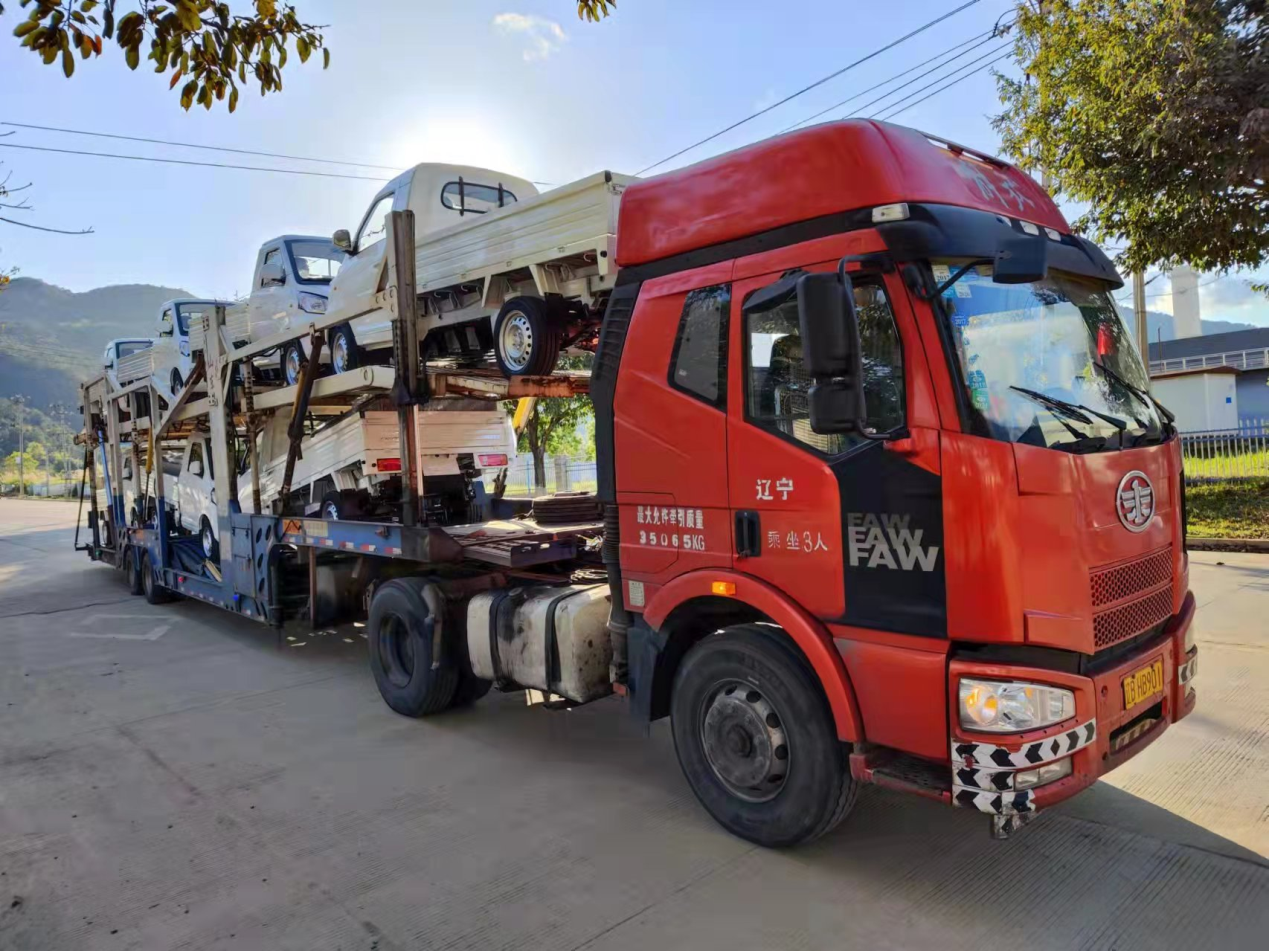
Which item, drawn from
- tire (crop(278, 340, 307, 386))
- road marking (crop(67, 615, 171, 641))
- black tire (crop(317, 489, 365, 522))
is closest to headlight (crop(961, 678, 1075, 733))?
black tire (crop(317, 489, 365, 522))

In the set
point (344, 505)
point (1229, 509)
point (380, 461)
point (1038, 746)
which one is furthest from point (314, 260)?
point (1229, 509)

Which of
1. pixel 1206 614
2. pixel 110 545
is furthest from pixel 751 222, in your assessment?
pixel 110 545

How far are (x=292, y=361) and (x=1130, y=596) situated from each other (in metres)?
6.76

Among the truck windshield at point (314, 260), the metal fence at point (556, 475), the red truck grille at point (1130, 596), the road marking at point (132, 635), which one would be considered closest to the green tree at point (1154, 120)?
the red truck grille at point (1130, 596)

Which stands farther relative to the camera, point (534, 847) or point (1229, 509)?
point (1229, 509)

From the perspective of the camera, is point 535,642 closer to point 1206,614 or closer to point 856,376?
point 856,376

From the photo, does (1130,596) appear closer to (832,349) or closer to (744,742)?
(832,349)

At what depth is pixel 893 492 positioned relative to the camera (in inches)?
117

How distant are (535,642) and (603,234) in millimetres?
2297

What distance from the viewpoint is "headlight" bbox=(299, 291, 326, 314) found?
9.03 metres

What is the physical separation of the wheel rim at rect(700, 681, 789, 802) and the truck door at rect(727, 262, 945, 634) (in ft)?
1.68

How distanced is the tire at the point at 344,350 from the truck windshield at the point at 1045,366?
15.9 feet

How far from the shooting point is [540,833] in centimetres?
384

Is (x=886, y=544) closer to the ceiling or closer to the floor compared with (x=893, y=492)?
closer to the floor
